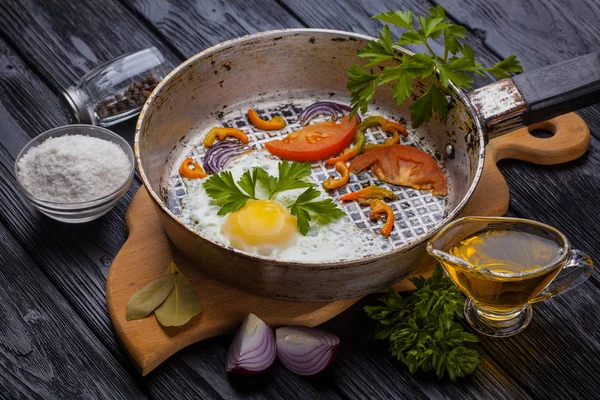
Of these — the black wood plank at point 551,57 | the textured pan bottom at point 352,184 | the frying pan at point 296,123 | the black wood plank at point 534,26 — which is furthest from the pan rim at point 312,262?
the black wood plank at point 534,26

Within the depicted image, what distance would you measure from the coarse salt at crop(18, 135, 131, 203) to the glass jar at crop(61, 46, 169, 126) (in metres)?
0.24

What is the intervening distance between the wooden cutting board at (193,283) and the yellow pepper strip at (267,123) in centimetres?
35

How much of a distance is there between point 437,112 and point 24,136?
1097 mm

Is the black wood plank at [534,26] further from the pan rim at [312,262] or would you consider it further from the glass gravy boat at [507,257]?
the glass gravy boat at [507,257]

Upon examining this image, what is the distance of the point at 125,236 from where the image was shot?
7.07 feet

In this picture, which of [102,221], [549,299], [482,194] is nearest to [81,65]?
[102,221]

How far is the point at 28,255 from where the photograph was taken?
211cm

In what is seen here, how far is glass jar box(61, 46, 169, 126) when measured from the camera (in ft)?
7.70

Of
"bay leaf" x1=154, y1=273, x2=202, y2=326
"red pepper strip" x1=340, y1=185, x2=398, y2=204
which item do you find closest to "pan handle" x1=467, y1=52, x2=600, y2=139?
"red pepper strip" x1=340, y1=185, x2=398, y2=204

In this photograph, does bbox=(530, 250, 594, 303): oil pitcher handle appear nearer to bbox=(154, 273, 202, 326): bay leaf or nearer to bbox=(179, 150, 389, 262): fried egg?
bbox=(179, 150, 389, 262): fried egg

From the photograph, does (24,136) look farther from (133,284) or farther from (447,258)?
(447,258)

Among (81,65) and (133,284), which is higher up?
(81,65)

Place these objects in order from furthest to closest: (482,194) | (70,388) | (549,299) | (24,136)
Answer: (24,136), (482,194), (549,299), (70,388)

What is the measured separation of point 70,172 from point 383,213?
2.45 feet
